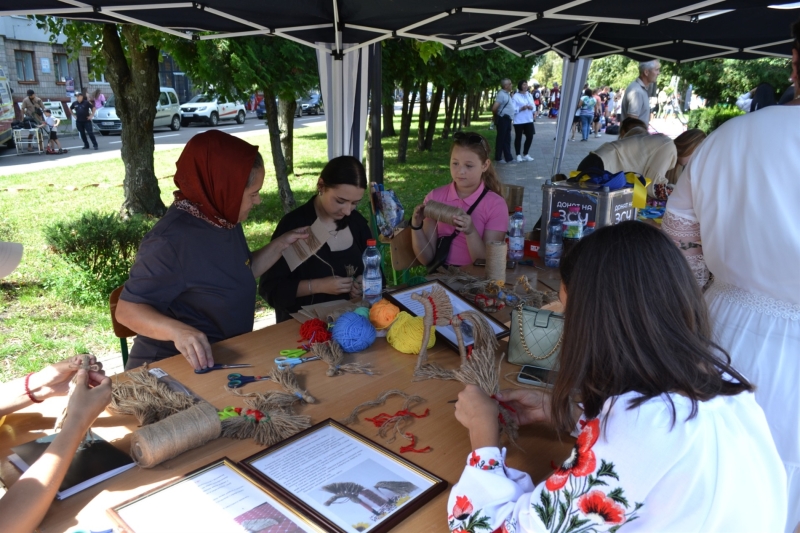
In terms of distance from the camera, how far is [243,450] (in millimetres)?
1437

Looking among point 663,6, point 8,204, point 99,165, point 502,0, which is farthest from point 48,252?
point 99,165

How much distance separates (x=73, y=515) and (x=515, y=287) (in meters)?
2.08

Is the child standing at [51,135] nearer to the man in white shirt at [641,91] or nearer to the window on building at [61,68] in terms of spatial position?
the window on building at [61,68]

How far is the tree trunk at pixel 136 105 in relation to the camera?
6.50m

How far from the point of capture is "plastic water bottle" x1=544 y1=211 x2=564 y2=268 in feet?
10.6

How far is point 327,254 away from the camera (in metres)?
3.02

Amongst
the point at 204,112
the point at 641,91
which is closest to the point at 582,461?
the point at 641,91

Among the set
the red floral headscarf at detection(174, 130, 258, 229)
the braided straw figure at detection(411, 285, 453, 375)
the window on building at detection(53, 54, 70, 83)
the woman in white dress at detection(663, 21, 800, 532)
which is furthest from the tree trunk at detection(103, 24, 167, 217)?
the window on building at detection(53, 54, 70, 83)

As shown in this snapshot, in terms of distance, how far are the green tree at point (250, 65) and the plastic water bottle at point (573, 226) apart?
13.3 feet

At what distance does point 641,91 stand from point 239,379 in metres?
6.43

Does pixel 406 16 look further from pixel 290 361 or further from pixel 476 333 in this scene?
pixel 290 361

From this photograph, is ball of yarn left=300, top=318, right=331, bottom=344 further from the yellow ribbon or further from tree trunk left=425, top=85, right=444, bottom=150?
tree trunk left=425, top=85, right=444, bottom=150

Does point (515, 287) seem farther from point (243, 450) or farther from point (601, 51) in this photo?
point (601, 51)

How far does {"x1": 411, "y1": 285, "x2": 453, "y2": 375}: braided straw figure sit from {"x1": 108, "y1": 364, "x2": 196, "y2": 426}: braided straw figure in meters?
0.74
